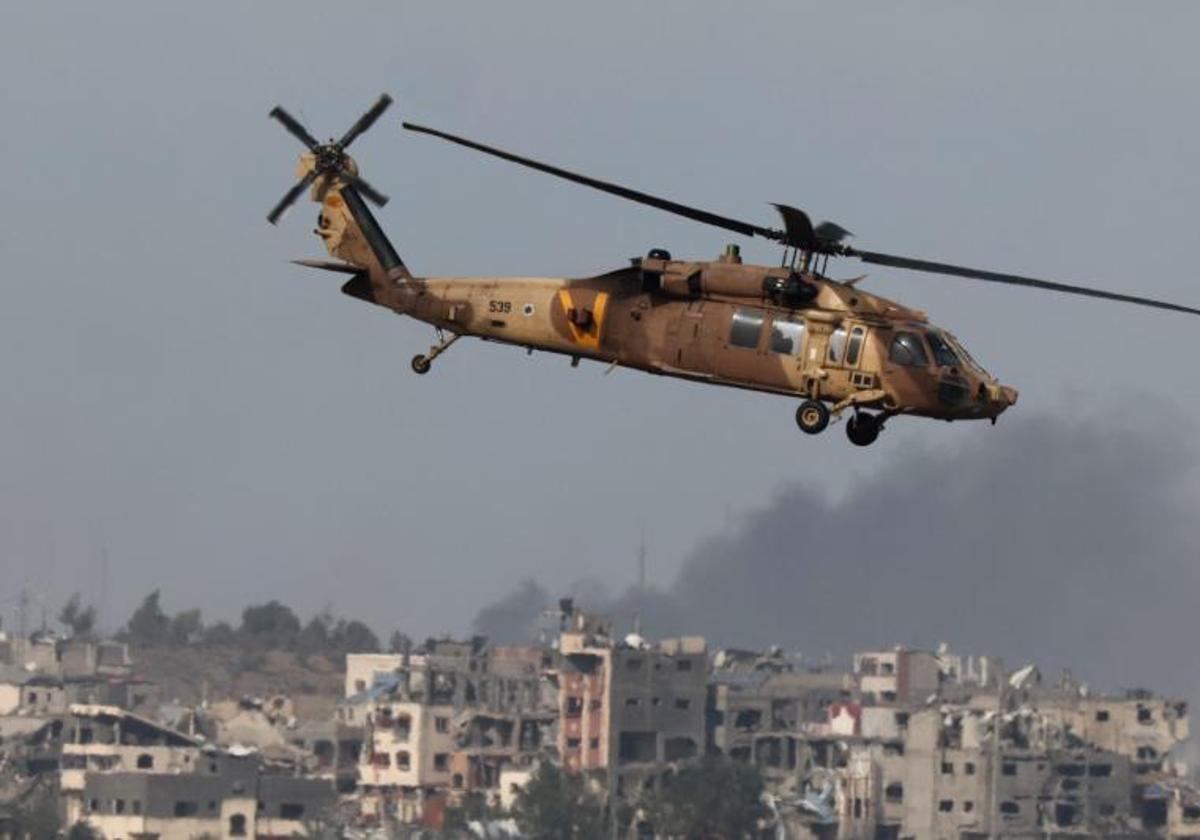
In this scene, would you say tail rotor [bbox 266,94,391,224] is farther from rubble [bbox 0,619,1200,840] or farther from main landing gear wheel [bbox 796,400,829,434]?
rubble [bbox 0,619,1200,840]

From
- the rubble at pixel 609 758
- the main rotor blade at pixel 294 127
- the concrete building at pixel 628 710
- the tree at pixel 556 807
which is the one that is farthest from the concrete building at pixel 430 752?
the main rotor blade at pixel 294 127

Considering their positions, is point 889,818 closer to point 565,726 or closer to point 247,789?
point 565,726

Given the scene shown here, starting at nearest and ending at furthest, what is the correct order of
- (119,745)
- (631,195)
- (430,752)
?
(631,195)
(430,752)
(119,745)

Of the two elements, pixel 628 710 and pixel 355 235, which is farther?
pixel 628 710

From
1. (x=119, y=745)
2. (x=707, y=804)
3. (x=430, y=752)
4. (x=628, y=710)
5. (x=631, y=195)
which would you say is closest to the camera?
(x=631, y=195)

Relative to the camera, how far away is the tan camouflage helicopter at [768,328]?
5141cm

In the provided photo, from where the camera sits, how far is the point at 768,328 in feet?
172

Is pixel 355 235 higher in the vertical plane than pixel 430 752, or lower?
higher

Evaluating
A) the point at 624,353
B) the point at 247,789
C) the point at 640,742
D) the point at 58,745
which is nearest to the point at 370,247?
the point at 624,353

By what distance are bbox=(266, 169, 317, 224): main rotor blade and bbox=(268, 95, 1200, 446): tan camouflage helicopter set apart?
5.09 m

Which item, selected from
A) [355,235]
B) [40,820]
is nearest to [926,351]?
[355,235]

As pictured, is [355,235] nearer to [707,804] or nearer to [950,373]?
[950,373]

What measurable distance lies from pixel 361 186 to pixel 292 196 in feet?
5.48

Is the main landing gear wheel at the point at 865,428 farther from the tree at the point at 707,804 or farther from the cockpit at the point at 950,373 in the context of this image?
the tree at the point at 707,804
